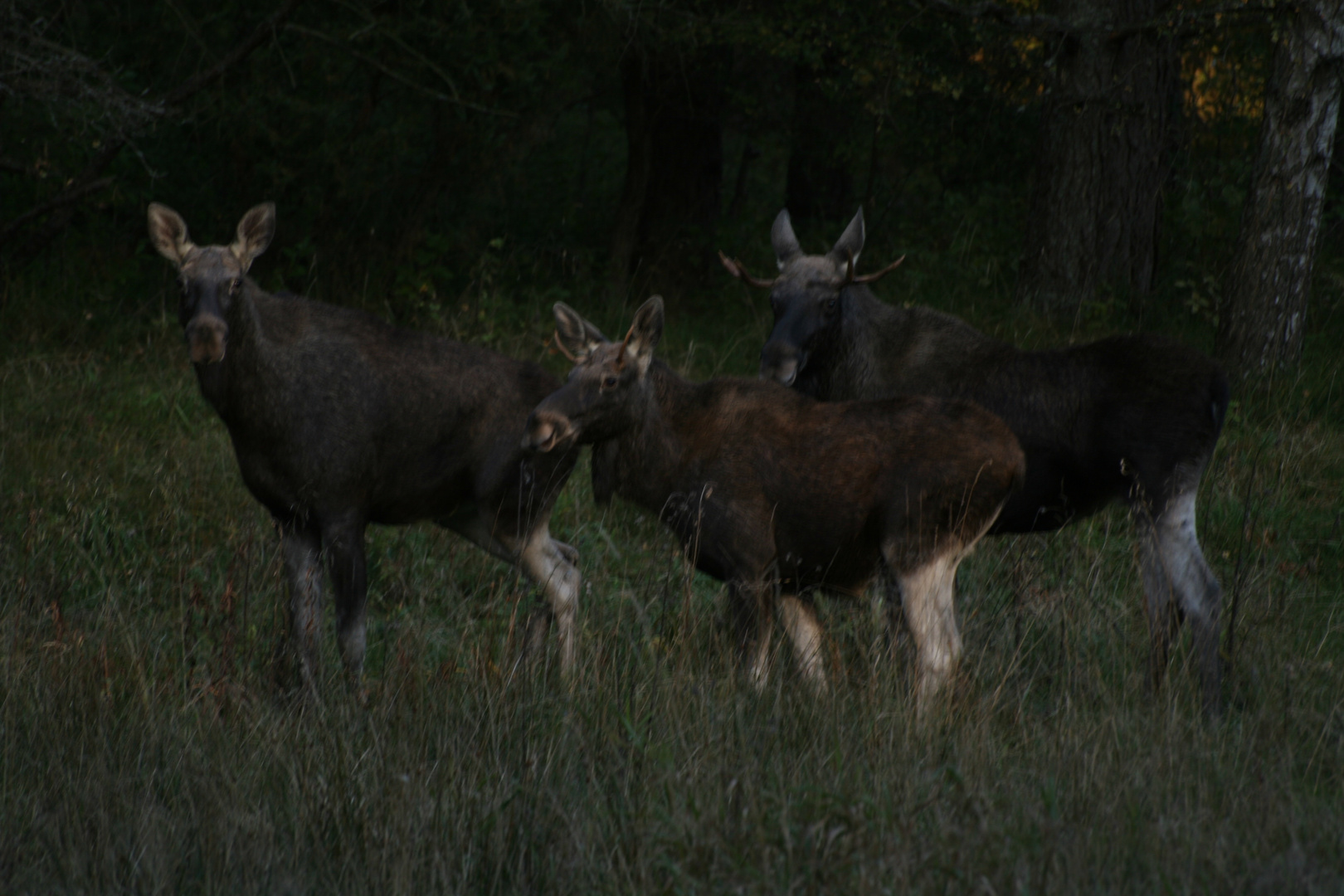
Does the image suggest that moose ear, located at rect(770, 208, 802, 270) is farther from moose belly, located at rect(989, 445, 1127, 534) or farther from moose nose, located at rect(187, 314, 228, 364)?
moose nose, located at rect(187, 314, 228, 364)

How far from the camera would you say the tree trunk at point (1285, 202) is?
371 inches

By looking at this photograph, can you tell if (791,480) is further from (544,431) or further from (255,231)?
(255,231)

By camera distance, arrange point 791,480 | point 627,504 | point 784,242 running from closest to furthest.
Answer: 1. point 791,480
2. point 784,242
3. point 627,504

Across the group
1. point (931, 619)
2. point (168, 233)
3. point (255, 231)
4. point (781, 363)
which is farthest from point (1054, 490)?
point (168, 233)

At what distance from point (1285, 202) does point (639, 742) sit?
6968 mm

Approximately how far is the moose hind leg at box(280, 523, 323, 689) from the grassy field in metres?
0.20

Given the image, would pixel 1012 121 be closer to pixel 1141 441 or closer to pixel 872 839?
pixel 1141 441

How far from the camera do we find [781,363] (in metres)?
6.57

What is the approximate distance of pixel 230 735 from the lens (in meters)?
5.30

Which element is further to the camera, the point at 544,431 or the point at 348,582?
the point at 348,582

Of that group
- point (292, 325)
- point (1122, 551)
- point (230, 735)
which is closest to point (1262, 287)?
point (1122, 551)

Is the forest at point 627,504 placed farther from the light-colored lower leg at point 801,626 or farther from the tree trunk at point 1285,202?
the light-colored lower leg at point 801,626

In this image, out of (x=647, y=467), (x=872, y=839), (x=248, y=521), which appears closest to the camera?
(x=872, y=839)

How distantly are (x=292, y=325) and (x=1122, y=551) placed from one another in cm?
455
